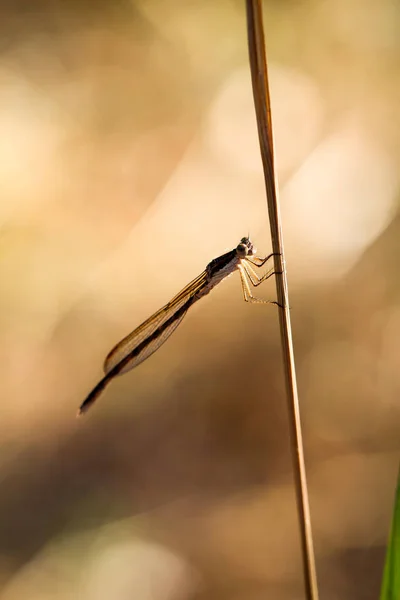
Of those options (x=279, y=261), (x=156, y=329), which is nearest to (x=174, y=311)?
(x=156, y=329)

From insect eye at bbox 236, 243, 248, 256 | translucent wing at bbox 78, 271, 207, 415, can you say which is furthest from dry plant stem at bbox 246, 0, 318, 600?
translucent wing at bbox 78, 271, 207, 415

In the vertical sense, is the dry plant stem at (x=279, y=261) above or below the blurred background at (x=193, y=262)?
below

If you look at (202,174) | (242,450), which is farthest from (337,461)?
(202,174)

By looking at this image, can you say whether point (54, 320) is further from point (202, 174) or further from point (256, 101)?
point (256, 101)

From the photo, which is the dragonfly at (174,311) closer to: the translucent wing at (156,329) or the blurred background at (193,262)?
the translucent wing at (156,329)

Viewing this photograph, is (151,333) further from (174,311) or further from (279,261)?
(279,261)

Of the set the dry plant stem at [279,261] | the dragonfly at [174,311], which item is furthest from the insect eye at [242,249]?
the dry plant stem at [279,261]
